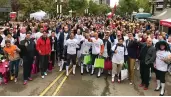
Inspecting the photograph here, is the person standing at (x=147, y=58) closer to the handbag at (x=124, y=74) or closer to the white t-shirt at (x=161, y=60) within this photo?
the white t-shirt at (x=161, y=60)

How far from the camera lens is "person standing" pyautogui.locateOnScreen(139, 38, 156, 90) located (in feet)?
34.8

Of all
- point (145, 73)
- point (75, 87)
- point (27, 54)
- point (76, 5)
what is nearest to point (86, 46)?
point (75, 87)

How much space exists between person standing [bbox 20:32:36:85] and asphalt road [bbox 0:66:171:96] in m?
0.42

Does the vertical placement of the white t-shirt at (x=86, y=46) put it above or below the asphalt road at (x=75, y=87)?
above

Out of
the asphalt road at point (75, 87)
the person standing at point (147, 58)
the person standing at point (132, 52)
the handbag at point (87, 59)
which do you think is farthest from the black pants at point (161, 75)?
the handbag at point (87, 59)

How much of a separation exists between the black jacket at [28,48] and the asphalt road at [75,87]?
1098 millimetres

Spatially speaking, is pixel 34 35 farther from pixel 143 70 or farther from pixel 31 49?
pixel 143 70

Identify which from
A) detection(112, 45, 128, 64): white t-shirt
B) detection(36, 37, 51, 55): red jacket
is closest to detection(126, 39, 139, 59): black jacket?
detection(112, 45, 128, 64): white t-shirt

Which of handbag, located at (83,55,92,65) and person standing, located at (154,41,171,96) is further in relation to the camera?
handbag, located at (83,55,92,65)

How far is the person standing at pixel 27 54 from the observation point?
1156 cm

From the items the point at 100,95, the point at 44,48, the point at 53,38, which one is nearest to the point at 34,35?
the point at 53,38

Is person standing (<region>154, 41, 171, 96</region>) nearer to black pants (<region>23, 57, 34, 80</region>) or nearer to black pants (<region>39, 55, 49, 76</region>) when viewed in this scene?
black pants (<region>39, 55, 49, 76</region>)

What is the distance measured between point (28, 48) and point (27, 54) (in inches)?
9.9

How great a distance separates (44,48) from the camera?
12.4 metres
